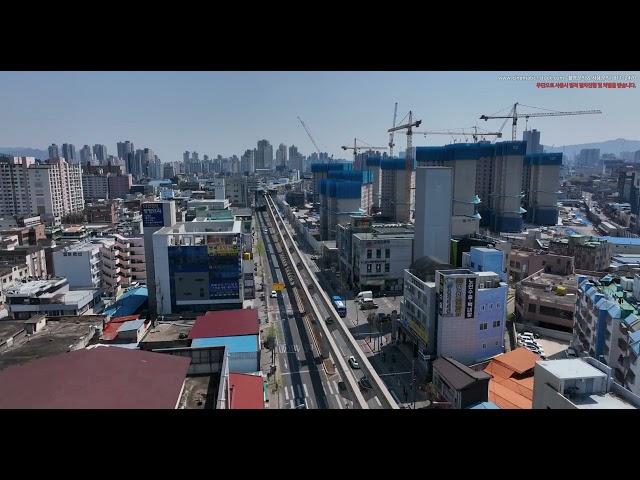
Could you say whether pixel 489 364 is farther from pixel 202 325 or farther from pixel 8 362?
pixel 8 362

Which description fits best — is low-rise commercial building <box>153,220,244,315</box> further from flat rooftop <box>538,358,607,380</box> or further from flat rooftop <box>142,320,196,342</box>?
flat rooftop <box>538,358,607,380</box>

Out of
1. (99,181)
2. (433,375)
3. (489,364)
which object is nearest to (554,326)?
(489,364)

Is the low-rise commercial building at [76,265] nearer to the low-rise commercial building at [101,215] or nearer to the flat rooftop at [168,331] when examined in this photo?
the flat rooftop at [168,331]

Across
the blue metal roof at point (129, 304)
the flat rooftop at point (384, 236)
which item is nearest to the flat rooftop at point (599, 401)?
the flat rooftop at point (384, 236)

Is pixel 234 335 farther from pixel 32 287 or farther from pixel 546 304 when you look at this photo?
pixel 546 304

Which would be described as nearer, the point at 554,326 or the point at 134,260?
the point at 554,326

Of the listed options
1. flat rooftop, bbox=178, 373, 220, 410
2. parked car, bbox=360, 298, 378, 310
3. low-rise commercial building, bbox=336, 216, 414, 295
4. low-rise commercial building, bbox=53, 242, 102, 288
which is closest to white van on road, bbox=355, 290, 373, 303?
parked car, bbox=360, 298, 378, 310
